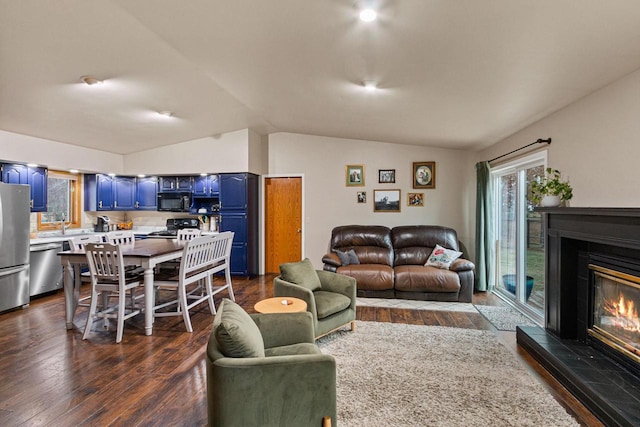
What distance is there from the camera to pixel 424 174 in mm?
5758

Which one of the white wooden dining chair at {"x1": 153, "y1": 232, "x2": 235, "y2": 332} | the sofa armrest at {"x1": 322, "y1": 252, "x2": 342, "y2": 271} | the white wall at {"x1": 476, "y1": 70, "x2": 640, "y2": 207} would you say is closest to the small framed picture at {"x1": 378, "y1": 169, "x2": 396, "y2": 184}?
the sofa armrest at {"x1": 322, "y1": 252, "x2": 342, "y2": 271}

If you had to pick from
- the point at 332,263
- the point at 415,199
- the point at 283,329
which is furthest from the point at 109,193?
the point at 415,199

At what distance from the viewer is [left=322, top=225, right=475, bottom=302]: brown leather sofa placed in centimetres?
453

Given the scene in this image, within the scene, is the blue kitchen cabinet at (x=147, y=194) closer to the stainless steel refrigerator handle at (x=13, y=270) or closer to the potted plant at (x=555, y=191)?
the stainless steel refrigerator handle at (x=13, y=270)

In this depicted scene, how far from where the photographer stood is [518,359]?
9.17 ft

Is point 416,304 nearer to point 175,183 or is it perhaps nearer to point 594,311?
point 594,311

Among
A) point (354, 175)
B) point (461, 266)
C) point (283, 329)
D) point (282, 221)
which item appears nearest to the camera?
point (283, 329)

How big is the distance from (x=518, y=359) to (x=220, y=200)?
5002 millimetres

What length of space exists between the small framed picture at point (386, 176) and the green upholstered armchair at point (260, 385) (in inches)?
181

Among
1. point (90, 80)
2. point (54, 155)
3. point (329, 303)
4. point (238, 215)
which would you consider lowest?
point (329, 303)

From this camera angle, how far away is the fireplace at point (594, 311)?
6.82 ft

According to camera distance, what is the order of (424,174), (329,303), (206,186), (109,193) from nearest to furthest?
(329,303) < (424,174) < (206,186) < (109,193)

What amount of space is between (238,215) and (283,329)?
13.1 ft

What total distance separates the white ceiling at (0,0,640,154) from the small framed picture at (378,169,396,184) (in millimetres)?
1317
